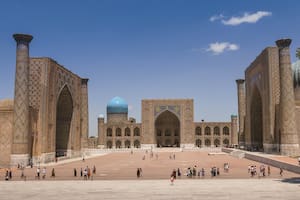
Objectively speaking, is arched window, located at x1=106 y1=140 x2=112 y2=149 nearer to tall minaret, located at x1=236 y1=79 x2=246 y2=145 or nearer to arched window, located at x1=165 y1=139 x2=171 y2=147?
arched window, located at x1=165 y1=139 x2=171 y2=147

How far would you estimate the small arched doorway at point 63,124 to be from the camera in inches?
1511

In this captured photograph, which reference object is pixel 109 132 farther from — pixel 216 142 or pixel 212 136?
pixel 216 142

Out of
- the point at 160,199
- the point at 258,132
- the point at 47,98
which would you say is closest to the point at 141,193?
the point at 160,199

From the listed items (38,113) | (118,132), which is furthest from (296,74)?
(118,132)

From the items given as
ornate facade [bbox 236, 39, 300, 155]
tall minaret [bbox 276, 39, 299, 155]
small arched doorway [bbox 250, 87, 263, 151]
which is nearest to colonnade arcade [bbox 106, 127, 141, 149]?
ornate facade [bbox 236, 39, 300, 155]

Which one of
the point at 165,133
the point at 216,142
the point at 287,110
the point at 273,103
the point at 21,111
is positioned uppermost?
the point at 273,103

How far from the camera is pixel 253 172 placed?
66.8ft

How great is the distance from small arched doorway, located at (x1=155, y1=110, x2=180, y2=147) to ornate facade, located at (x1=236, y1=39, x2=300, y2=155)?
21.2 m

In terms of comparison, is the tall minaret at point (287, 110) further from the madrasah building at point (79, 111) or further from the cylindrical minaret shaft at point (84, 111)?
the cylindrical minaret shaft at point (84, 111)

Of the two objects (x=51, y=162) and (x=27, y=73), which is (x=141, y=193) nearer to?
(x=27, y=73)

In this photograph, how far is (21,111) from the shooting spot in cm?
2727

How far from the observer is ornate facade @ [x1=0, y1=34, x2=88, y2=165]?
27266mm

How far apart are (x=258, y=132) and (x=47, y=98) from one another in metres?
28.6

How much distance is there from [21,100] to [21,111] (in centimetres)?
80
